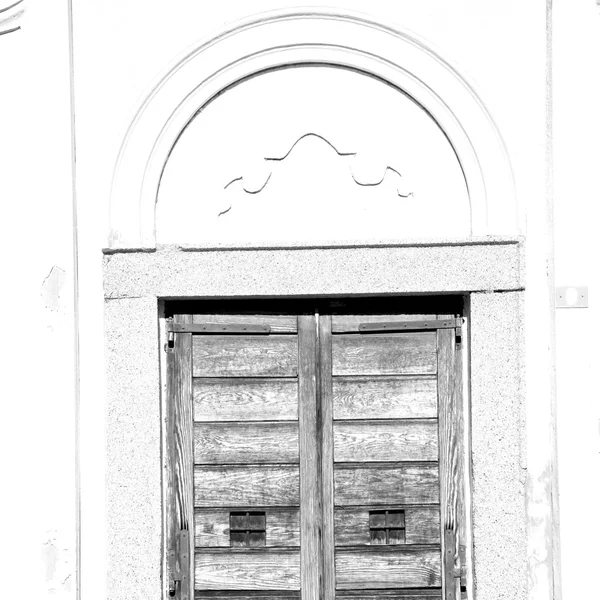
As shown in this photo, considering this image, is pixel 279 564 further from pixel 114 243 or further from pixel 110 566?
pixel 114 243

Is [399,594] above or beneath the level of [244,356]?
beneath

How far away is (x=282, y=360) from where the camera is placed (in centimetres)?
476

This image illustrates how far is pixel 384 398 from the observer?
4.76 m

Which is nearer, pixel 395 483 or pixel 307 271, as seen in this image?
pixel 307 271

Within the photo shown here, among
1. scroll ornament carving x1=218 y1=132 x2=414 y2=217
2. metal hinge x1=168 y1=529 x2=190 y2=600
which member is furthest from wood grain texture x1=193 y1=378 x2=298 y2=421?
scroll ornament carving x1=218 y1=132 x2=414 y2=217

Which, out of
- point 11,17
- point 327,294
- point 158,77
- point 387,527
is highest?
point 11,17

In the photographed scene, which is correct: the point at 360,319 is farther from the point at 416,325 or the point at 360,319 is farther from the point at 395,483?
the point at 395,483

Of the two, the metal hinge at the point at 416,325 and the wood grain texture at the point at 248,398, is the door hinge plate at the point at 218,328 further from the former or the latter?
the metal hinge at the point at 416,325

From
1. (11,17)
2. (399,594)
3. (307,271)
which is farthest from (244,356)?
(11,17)

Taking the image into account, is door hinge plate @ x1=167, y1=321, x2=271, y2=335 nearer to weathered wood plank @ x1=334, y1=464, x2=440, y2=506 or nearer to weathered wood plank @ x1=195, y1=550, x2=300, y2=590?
weathered wood plank @ x1=334, y1=464, x2=440, y2=506

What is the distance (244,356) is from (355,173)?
99 centimetres

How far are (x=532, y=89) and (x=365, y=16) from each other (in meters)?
0.83

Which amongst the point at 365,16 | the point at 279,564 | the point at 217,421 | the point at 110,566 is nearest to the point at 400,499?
the point at 279,564

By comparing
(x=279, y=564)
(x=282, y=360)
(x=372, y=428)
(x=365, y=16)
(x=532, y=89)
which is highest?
(x=365, y=16)
